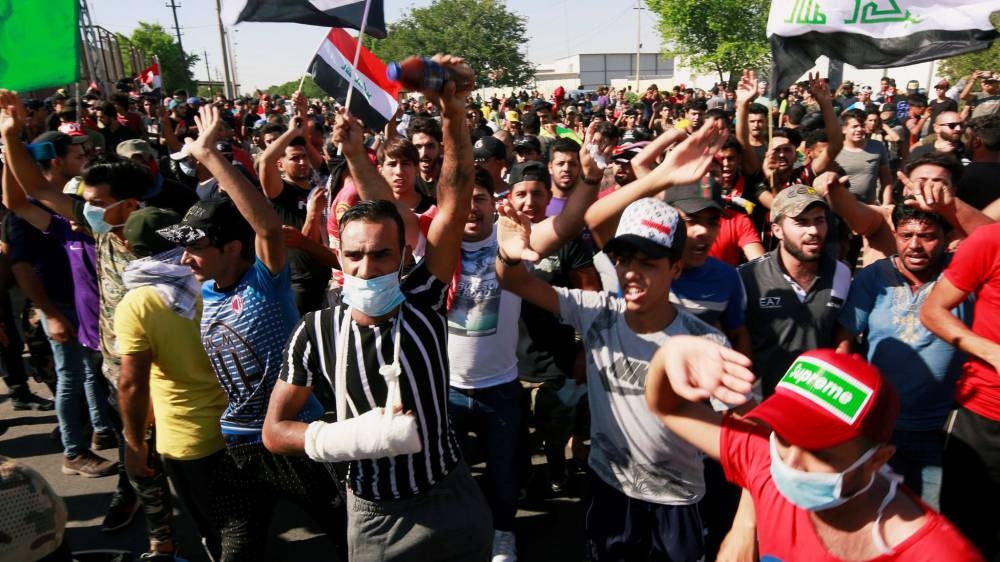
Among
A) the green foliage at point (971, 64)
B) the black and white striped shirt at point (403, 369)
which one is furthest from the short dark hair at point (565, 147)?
the green foliage at point (971, 64)

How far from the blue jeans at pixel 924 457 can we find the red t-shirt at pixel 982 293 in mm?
226

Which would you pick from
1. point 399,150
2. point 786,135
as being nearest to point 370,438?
point 399,150

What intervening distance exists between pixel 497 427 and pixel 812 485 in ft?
6.74

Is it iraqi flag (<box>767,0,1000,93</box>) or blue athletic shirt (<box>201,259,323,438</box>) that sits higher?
iraqi flag (<box>767,0,1000,93</box>)

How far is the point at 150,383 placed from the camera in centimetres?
297

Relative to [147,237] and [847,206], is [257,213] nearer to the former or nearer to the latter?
[147,237]

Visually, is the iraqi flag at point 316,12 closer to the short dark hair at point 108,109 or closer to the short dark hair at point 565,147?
the short dark hair at point 565,147

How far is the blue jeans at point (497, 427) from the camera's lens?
3.49 m

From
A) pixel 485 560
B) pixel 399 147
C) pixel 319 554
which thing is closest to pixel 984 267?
pixel 485 560

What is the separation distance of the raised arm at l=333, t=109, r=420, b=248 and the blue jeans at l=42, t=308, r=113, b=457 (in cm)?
277

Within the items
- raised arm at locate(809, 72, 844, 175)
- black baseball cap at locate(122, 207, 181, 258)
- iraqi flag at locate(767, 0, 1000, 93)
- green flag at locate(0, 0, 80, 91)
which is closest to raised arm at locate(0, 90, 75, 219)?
green flag at locate(0, 0, 80, 91)

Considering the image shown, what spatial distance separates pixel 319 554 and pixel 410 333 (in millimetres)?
2184

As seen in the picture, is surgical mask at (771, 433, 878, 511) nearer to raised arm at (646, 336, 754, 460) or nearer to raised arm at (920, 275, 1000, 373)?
raised arm at (646, 336, 754, 460)

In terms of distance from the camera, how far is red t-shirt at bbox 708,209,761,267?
4.09m
